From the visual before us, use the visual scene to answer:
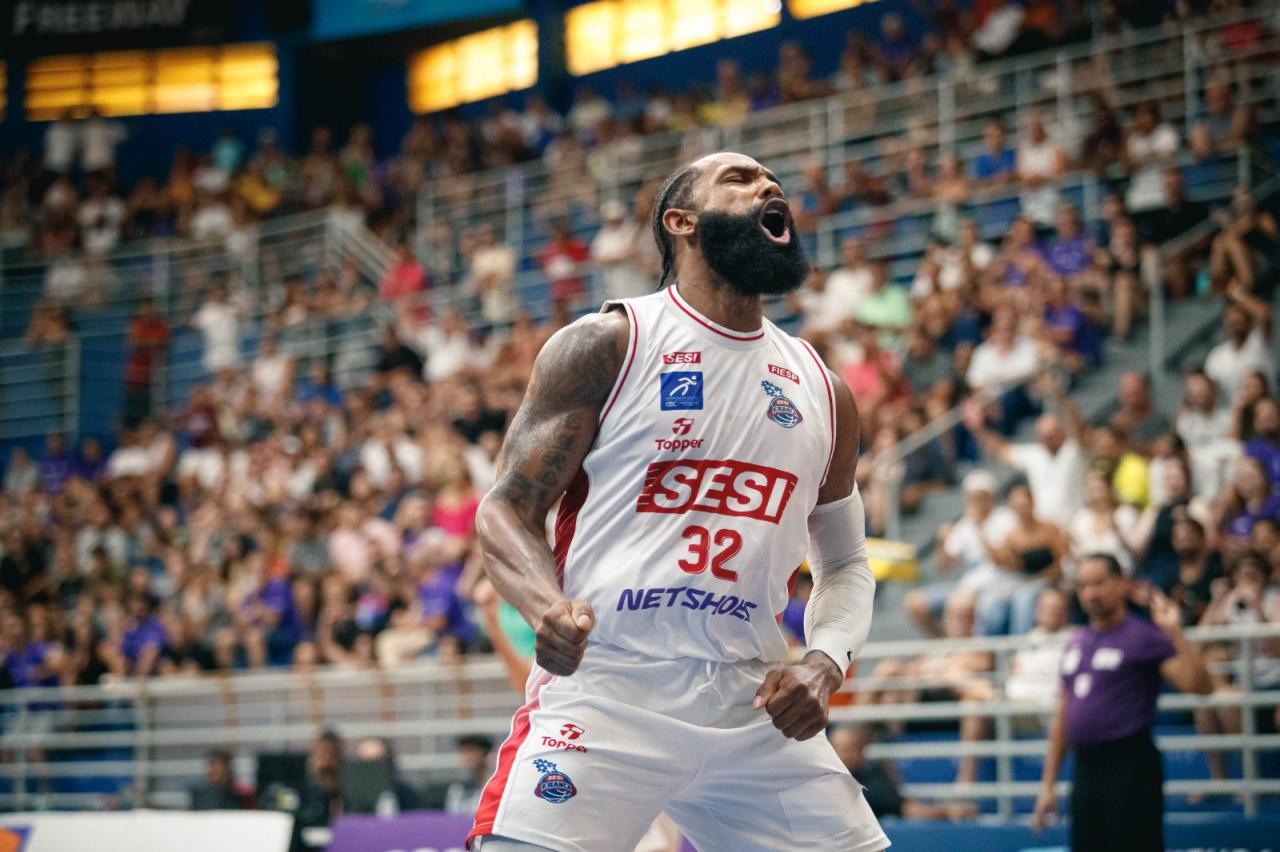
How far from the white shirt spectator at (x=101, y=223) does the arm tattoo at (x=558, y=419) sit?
21.0 m

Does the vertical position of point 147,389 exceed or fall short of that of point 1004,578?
it exceeds it

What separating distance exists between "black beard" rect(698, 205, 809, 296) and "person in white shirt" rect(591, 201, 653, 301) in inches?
481

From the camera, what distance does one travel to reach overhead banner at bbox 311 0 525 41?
2389 cm

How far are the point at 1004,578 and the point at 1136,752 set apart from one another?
2966 millimetres

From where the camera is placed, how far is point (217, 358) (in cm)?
2053

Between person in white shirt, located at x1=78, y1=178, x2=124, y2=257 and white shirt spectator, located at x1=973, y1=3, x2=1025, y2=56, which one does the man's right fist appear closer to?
white shirt spectator, located at x1=973, y1=3, x2=1025, y2=56

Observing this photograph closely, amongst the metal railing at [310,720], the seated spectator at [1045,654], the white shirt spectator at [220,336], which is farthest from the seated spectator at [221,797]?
the white shirt spectator at [220,336]

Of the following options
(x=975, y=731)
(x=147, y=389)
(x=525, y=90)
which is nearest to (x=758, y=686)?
(x=975, y=731)

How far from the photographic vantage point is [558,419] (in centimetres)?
380

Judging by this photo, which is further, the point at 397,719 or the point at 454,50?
the point at 454,50

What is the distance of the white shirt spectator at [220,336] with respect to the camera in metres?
20.5

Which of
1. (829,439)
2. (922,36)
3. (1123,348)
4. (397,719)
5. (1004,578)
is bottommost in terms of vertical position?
(397,719)

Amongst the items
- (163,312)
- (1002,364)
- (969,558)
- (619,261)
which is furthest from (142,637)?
(1002,364)

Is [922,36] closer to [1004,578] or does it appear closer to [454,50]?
[454,50]
